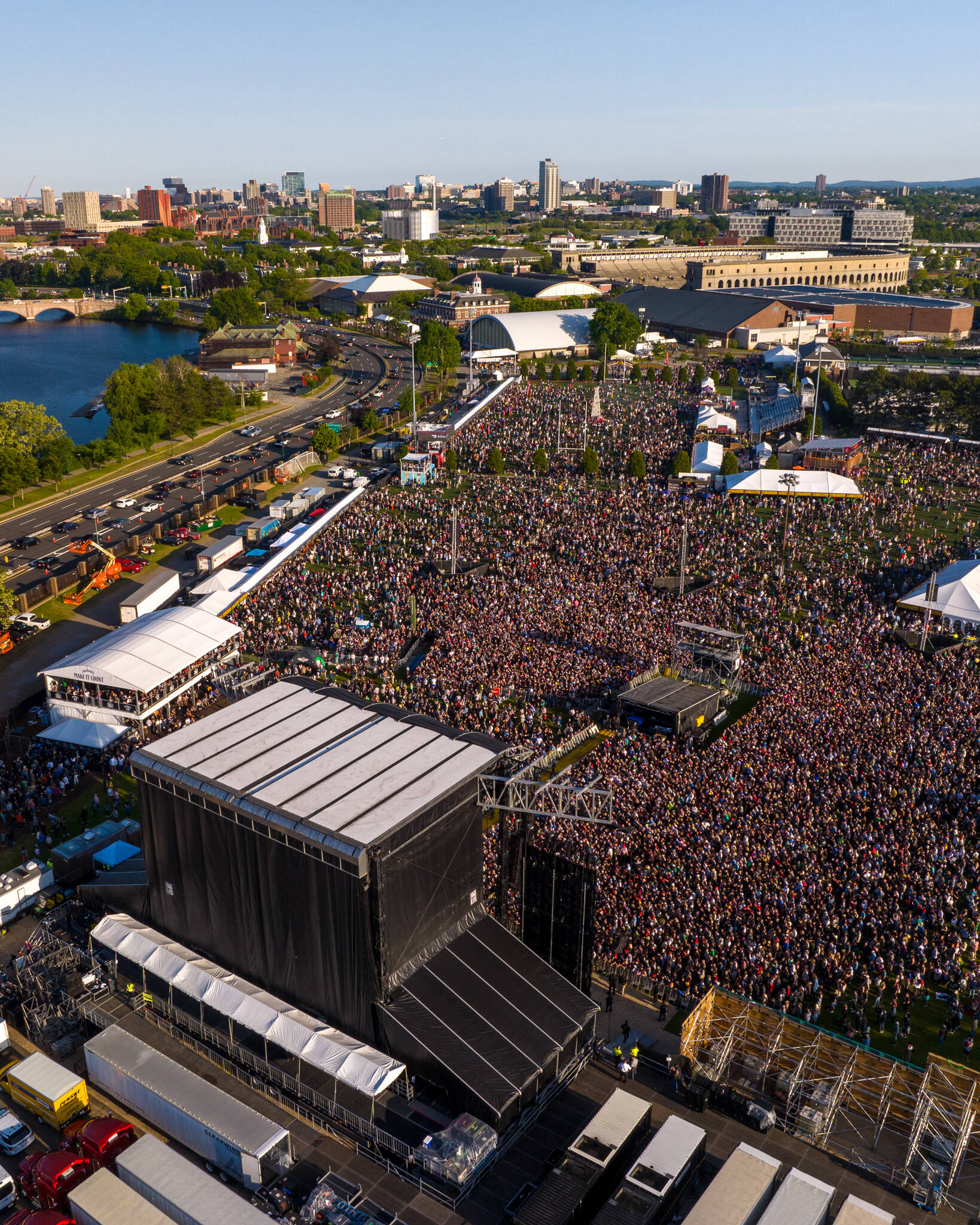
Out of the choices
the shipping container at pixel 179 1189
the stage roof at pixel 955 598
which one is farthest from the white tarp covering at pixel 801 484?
the shipping container at pixel 179 1189

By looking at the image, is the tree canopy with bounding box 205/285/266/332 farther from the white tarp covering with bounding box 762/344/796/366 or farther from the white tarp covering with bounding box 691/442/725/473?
the white tarp covering with bounding box 691/442/725/473

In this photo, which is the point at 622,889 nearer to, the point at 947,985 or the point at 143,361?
the point at 947,985

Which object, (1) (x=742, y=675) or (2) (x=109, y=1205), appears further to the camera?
(1) (x=742, y=675)

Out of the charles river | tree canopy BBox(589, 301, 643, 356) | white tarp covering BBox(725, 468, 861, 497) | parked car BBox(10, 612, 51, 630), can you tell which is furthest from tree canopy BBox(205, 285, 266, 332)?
parked car BBox(10, 612, 51, 630)

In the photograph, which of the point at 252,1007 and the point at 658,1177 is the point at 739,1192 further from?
the point at 252,1007

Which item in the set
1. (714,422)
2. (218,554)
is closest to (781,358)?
(714,422)
